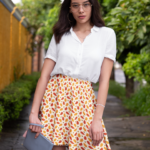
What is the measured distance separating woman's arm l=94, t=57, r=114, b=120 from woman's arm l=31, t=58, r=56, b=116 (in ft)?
1.35

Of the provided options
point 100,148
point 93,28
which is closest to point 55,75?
point 93,28

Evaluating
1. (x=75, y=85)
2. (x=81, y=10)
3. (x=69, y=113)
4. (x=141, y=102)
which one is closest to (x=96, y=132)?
(x=69, y=113)

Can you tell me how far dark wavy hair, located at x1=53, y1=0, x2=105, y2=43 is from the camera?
2.00 metres

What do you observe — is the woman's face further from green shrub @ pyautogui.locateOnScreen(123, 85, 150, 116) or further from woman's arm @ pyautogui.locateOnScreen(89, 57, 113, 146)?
green shrub @ pyautogui.locateOnScreen(123, 85, 150, 116)

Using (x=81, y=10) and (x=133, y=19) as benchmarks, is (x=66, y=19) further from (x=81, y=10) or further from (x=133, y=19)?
(x=133, y=19)

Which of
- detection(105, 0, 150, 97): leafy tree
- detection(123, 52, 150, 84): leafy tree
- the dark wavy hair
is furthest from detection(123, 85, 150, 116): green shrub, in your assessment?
the dark wavy hair

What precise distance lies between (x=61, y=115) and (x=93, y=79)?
14.5 inches

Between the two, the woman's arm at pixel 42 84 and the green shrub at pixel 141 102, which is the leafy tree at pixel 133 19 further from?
the green shrub at pixel 141 102

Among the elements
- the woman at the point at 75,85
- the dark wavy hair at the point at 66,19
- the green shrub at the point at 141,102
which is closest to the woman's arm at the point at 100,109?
the woman at the point at 75,85

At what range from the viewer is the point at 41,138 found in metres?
1.78

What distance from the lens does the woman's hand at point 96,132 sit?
5.71 feet

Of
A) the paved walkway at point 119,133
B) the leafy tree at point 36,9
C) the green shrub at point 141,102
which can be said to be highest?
the leafy tree at point 36,9

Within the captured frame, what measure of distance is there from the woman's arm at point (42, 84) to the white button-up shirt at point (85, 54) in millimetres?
60

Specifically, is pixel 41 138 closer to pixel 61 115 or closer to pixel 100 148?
pixel 61 115
